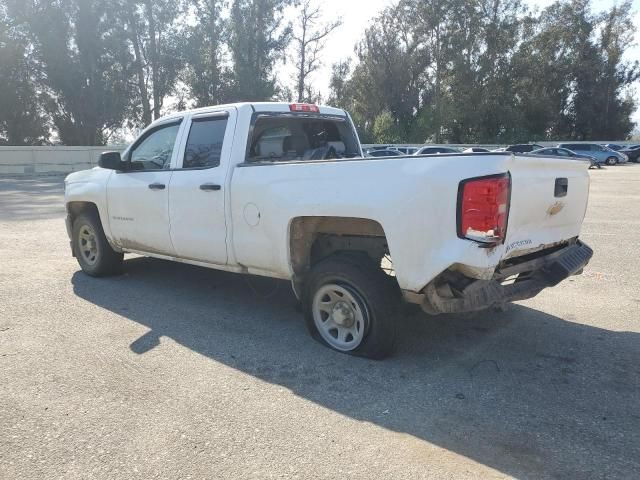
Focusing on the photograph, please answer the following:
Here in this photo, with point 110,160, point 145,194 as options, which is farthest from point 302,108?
point 110,160

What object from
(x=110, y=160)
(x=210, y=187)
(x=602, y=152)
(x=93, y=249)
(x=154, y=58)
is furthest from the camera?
(x=154, y=58)

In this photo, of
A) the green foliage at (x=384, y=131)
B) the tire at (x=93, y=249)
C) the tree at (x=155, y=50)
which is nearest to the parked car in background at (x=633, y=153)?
the green foliage at (x=384, y=131)

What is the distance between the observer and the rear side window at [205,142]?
5.14m

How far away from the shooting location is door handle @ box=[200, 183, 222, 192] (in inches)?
192

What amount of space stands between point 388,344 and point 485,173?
58.6 inches

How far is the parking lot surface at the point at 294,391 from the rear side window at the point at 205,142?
151 cm

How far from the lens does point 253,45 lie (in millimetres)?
49969

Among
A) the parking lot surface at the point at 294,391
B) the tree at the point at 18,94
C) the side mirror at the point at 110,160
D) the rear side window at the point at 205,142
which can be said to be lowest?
the parking lot surface at the point at 294,391

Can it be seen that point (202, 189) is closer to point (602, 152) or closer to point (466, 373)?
point (466, 373)

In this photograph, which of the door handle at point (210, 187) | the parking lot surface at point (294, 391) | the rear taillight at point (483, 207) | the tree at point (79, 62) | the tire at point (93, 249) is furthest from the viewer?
the tree at point (79, 62)

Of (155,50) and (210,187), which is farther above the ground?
(155,50)

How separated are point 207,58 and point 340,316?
48397 mm

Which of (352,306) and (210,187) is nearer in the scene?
(352,306)

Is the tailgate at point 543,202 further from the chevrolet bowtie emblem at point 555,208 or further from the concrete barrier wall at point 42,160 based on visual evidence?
the concrete barrier wall at point 42,160
